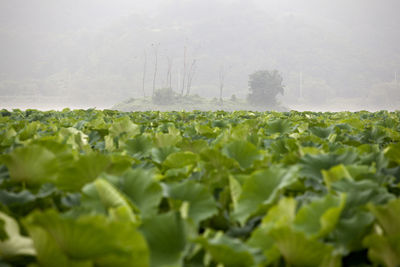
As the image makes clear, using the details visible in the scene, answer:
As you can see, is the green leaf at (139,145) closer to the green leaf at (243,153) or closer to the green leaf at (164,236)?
the green leaf at (243,153)

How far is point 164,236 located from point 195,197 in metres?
0.15

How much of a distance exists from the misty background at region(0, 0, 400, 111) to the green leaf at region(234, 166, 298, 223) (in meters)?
81.9

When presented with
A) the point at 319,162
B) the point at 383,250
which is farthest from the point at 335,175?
the point at 383,250

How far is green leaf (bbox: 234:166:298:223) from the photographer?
0.72 meters

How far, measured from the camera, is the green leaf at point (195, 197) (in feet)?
2.20

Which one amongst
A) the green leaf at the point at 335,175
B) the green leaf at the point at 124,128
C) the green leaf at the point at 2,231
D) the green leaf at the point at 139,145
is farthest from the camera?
the green leaf at the point at 124,128

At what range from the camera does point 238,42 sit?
112188mm

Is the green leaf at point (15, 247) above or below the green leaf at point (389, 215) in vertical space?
below

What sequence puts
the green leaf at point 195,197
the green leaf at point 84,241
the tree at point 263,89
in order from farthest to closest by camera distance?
the tree at point 263,89
the green leaf at point 195,197
the green leaf at point 84,241

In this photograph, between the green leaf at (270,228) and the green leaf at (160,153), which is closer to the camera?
the green leaf at (270,228)

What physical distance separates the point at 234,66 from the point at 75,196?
335ft

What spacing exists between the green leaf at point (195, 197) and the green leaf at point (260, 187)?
7cm

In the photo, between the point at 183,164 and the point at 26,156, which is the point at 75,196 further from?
the point at 183,164

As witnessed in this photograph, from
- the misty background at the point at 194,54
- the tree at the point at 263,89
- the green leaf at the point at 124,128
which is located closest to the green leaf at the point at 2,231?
the green leaf at the point at 124,128
